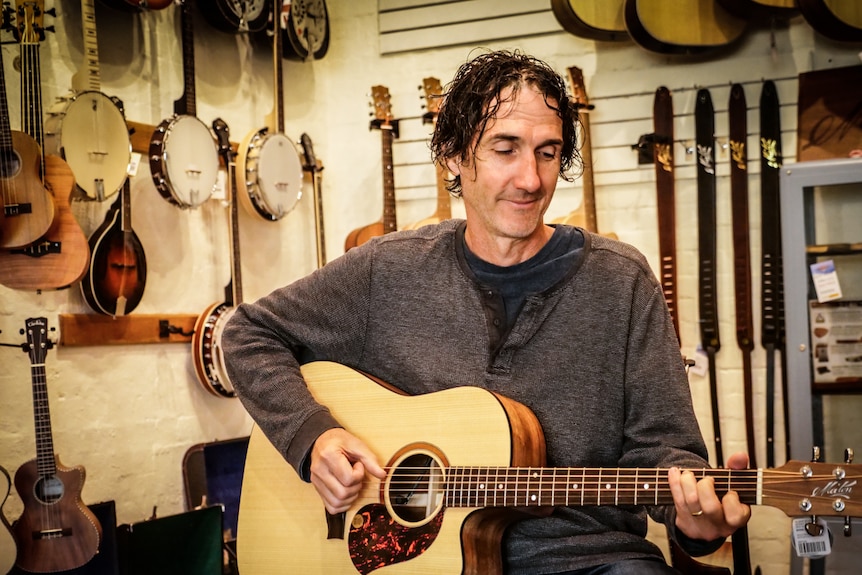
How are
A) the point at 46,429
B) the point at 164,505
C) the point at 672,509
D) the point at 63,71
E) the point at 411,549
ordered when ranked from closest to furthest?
the point at 672,509, the point at 411,549, the point at 46,429, the point at 63,71, the point at 164,505

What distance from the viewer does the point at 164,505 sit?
3490mm

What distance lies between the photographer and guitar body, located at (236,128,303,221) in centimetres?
373

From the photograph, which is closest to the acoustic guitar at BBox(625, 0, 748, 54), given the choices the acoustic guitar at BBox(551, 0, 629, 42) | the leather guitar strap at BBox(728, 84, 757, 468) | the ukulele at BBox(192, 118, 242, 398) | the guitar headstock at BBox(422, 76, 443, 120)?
the acoustic guitar at BBox(551, 0, 629, 42)

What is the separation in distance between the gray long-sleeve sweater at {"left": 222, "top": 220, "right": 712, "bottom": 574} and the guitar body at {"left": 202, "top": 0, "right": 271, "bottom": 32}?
1.92 m

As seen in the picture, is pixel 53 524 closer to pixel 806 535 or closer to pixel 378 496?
pixel 378 496

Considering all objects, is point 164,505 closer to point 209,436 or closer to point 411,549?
point 209,436

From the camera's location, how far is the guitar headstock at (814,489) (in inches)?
59.9

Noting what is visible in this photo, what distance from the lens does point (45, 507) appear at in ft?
8.79

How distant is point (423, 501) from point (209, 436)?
82.7 inches

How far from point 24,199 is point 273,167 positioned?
4.20 ft

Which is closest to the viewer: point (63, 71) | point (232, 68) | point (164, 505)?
point (63, 71)

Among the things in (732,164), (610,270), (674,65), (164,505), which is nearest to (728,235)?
(732,164)

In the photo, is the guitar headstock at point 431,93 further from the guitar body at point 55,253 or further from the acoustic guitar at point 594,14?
the guitar body at point 55,253

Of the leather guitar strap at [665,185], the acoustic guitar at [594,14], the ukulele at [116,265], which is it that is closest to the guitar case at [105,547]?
the ukulele at [116,265]
